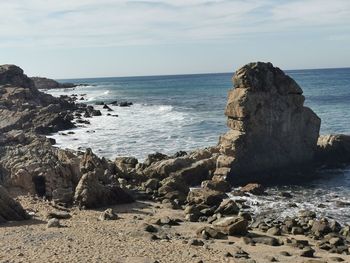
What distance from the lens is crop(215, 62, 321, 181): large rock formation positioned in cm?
3547

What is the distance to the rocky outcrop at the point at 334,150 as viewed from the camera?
39750 mm

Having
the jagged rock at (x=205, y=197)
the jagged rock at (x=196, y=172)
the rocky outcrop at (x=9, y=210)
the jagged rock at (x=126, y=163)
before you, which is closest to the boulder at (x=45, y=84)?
the jagged rock at (x=126, y=163)

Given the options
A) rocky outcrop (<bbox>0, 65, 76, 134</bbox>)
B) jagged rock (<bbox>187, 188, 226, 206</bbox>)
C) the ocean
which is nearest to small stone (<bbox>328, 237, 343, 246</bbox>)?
the ocean

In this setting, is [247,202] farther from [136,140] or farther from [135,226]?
A: [136,140]

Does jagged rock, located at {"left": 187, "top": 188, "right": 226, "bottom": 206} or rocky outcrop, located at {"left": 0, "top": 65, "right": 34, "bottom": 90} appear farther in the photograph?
rocky outcrop, located at {"left": 0, "top": 65, "right": 34, "bottom": 90}

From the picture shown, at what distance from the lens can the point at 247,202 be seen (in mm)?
29547

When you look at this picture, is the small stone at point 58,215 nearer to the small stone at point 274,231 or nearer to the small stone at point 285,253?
the small stone at point 274,231

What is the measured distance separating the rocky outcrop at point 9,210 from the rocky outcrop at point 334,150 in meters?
24.0

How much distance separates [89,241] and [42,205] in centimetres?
748

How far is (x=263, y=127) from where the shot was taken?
3666 centimetres

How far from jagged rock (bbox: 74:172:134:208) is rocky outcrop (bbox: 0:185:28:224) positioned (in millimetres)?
3800

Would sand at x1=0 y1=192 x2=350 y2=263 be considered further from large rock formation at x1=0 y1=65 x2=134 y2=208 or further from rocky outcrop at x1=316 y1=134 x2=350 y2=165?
rocky outcrop at x1=316 y1=134 x2=350 y2=165

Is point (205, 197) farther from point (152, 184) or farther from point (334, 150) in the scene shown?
point (334, 150)

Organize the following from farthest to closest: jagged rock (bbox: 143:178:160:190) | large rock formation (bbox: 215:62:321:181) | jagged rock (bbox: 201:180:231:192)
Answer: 1. large rock formation (bbox: 215:62:321:181)
2. jagged rock (bbox: 143:178:160:190)
3. jagged rock (bbox: 201:180:231:192)
